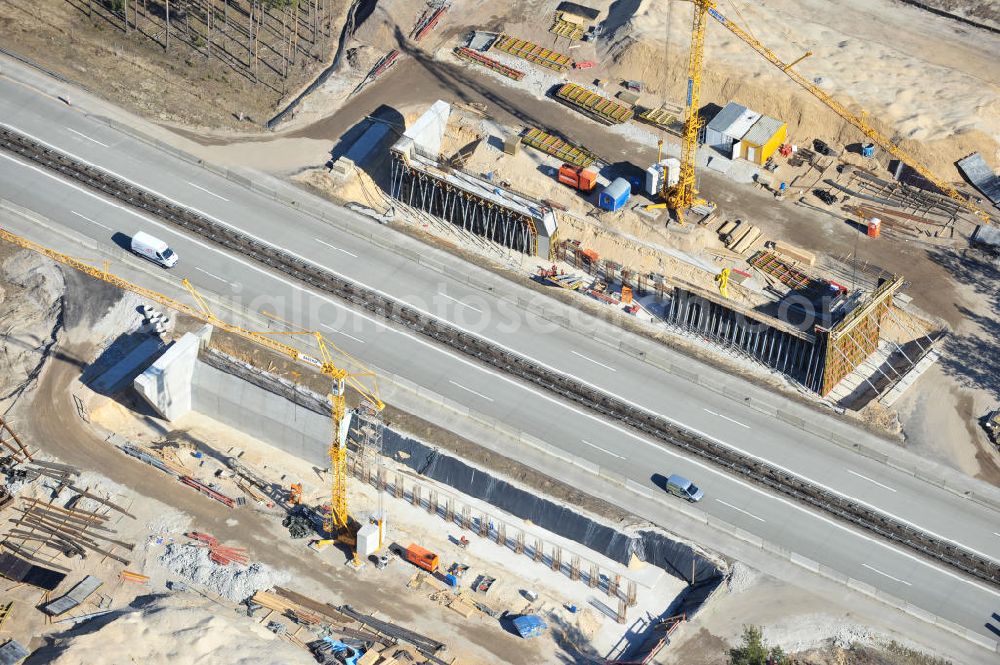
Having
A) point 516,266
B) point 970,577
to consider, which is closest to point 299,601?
point 516,266

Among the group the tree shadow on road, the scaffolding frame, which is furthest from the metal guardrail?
the tree shadow on road

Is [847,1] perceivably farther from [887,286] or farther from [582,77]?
[887,286]

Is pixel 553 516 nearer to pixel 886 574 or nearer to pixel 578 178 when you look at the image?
pixel 886 574

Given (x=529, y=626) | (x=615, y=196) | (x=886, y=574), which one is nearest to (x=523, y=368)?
(x=615, y=196)

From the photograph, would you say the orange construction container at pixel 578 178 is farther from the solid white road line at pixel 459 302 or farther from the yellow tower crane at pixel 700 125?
the solid white road line at pixel 459 302

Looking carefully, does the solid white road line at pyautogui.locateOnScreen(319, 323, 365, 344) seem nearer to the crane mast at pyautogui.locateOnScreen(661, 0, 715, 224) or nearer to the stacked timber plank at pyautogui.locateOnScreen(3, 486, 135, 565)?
the stacked timber plank at pyautogui.locateOnScreen(3, 486, 135, 565)
